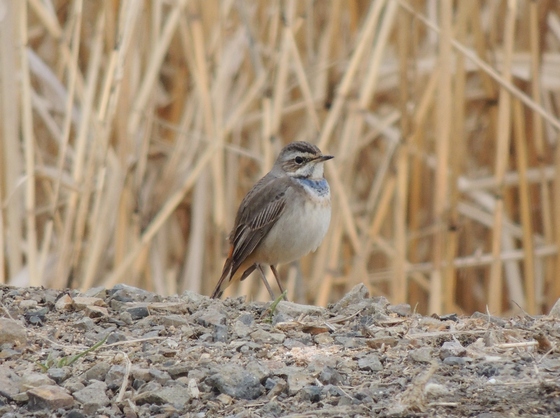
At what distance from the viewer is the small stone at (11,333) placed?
354cm

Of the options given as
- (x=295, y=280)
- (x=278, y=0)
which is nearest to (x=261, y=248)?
(x=295, y=280)

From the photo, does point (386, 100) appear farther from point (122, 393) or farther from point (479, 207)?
point (122, 393)

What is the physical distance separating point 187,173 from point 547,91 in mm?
3075

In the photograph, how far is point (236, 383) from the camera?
10.3 ft

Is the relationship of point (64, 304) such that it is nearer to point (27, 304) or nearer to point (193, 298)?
point (27, 304)

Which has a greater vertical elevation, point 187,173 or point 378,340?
point 187,173

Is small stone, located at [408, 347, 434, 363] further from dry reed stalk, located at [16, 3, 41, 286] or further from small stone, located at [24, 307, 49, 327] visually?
dry reed stalk, located at [16, 3, 41, 286]

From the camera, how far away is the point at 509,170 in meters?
7.79

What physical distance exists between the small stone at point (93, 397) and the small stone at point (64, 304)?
0.90m

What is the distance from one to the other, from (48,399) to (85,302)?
3.37 feet

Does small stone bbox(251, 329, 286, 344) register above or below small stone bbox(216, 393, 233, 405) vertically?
Result: above

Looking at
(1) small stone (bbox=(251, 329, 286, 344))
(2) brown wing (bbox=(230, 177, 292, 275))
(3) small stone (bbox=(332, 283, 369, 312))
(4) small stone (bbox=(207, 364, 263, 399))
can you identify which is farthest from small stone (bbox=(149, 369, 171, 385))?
(2) brown wing (bbox=(230, 177, 292, 275))

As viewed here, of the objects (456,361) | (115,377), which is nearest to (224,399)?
(115,377)

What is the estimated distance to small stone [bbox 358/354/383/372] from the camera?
3.35 m
